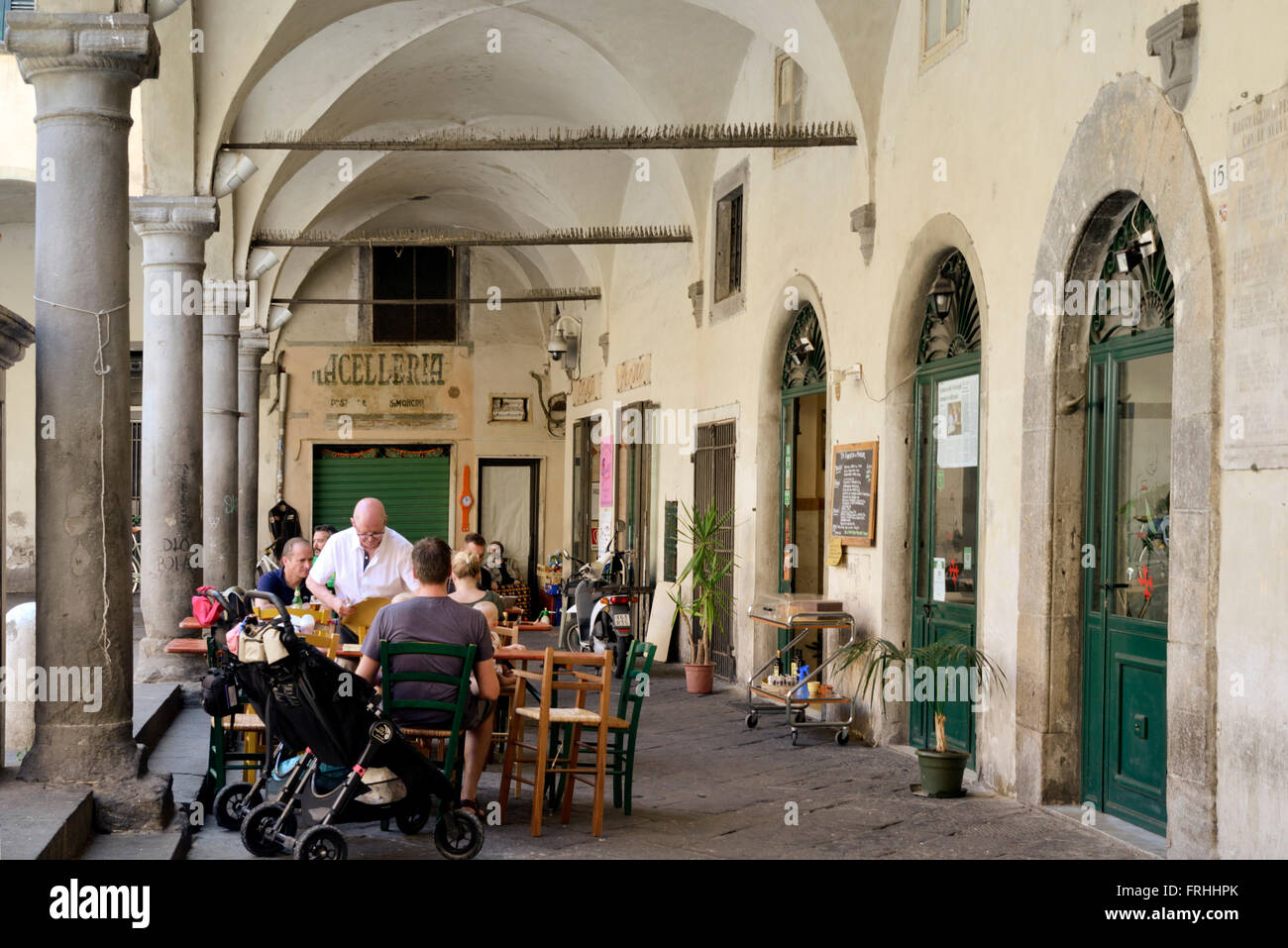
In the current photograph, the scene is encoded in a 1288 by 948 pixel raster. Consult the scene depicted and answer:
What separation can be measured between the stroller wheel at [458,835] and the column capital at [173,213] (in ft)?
18.8

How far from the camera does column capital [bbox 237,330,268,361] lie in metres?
17.5

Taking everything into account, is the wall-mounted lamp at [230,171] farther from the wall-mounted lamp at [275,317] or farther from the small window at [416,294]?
the small window at [416,294]

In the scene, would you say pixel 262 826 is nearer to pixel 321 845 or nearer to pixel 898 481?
pixel 321 845


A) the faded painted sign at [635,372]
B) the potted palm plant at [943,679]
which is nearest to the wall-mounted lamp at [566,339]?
the faded painted sign at [635,372]

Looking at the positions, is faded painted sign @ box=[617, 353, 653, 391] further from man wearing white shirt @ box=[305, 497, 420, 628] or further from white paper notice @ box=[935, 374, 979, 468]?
man wearing white shirt @ box=[305, 497, 420, 628]

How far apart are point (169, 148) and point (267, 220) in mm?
7361

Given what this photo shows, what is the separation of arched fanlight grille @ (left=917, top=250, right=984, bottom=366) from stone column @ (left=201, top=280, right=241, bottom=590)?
262 inches

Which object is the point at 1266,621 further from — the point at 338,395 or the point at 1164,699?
the point at 338,395

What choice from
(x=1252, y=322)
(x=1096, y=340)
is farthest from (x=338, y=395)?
(x=1252, y=322)

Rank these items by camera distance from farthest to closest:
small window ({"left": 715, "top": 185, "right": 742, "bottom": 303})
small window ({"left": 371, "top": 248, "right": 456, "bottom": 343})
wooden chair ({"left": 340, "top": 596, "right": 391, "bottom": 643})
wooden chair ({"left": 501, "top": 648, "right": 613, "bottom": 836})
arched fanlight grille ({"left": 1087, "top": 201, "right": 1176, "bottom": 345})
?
small window ({"left": 371, "top": 248, "right": 456, "bottom": 343}) < small window ({"left": 715, "top": 185, "right": 742, "bottom": 303}) < wooden chair ({"left": 340, "top": 596, "right": 391, "bottom": 643}) < arched fanlight grille ({"left": 1087, "top": 201, "right": 1176, "bottom": 345}) < wooden chair ({"left": 501, "top": 648, "right": 613, "bottom": 836})

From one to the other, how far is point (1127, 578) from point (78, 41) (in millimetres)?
5024

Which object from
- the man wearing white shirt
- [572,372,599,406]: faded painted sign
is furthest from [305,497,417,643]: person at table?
[572,372,599,406]: faded painted sign

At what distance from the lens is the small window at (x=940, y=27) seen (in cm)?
823

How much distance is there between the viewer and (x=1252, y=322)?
5215 millimetres
